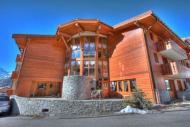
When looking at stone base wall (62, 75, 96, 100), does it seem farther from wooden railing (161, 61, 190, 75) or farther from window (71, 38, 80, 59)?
wooden railing (161, 61, 190, 75)

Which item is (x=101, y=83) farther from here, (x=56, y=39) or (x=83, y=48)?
(x=56, y=39)

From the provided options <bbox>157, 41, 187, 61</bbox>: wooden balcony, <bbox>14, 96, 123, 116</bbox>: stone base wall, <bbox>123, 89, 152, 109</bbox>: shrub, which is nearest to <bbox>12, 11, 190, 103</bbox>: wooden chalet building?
<bbox>157, 41, 187, 61</bbox>: wooden balcony

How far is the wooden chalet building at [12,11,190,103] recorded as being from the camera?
44.8ft

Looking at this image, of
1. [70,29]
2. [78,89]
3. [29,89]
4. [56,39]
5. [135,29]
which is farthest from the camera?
[56,39]

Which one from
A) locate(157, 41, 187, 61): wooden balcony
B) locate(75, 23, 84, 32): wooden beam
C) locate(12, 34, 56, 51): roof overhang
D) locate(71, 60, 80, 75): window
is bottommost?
locate(71, 60, 80, 75): window

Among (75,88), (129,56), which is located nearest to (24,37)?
(75,88)

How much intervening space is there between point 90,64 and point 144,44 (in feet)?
24.6

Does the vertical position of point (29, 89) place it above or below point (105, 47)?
below

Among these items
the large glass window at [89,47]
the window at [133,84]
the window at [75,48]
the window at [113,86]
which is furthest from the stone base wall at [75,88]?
the window at [75,48]

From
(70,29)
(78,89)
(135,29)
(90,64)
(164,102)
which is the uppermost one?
(70,29)

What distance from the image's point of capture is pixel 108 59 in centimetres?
1809

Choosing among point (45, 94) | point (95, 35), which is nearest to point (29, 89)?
point (45, 94)

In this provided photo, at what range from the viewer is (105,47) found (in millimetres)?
18703

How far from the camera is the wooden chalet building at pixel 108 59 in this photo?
13641 millimetres
